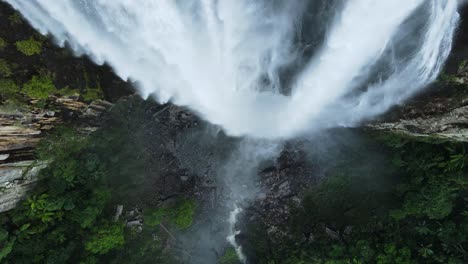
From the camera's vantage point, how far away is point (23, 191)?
10719 mm

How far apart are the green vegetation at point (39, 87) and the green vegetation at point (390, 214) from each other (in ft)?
29.1

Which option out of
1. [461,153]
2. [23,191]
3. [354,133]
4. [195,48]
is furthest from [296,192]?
[23,191]

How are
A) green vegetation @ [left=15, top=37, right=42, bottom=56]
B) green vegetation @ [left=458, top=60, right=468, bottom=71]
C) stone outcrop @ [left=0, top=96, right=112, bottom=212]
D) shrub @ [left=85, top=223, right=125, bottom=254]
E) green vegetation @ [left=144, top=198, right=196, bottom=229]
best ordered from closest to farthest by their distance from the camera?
green vegetation @ [left=458, top=60, right=468, bottom=71] → green vegetation @ [left=15, top=37, right=42, bottom=56] → stone outcrop @ [left=0, top=96, right=112, bottom=212] → shrub @ [left=85, top=223, right=125, bottom=254] → green vegetation @ [left=144, top=198, right=196, bottom=229]

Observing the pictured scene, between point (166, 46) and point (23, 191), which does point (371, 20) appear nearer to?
point (166, 46)

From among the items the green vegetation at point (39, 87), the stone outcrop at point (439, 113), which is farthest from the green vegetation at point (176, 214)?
the stone outcrop at point (439, 113)

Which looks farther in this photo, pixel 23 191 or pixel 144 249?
pixel 144 249

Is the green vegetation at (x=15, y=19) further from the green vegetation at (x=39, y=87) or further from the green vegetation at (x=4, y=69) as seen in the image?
the green vegetation at (x=39, y=87)

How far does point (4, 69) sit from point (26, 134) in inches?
83.4

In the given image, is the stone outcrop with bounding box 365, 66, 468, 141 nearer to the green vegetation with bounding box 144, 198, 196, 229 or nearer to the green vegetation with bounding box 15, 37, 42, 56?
the green vegetation with bounding box 144, 198, 196, 229

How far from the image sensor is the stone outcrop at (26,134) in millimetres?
9352

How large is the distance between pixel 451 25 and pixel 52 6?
911 cm

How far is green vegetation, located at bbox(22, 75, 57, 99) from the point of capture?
28.9ft

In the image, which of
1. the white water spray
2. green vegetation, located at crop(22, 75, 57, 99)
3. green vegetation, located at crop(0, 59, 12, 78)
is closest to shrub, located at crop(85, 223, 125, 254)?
the white water spray

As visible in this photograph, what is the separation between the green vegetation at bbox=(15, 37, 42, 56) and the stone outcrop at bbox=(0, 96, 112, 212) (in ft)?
4.31
